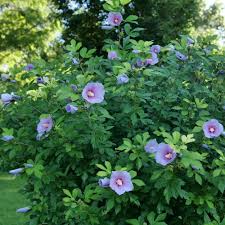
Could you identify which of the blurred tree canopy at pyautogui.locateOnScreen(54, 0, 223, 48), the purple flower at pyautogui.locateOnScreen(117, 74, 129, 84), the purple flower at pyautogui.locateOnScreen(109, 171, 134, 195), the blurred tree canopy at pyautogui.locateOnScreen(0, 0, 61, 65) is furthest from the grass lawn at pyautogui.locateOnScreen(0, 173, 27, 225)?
the blurred tree canopy at pyautogui.locateOnScreen(0, 0, 61, 65)

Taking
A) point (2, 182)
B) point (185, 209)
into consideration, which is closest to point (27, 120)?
point (185, 209)

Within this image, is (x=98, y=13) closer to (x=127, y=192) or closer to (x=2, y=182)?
(x=2, y=182)

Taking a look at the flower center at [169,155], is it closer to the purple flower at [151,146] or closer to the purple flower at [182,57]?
the purple flower at [151,146]

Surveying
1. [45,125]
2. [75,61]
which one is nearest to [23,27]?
[75,61]

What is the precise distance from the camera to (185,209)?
2.59 metres

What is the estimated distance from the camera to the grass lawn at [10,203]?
20.8 ft

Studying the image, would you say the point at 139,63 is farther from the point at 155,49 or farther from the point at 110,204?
the point at 110,204

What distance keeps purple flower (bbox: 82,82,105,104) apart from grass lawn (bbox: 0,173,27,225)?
8.42 feet

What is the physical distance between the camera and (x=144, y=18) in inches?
580

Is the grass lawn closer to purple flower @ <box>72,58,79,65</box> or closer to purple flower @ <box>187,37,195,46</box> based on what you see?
purple flower @ <box>72,58,79,65</box>

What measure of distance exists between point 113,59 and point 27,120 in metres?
0.62

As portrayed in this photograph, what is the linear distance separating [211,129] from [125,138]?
1.36ft

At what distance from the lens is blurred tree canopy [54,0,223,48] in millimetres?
14773

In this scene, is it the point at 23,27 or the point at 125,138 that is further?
the point at 23,27
